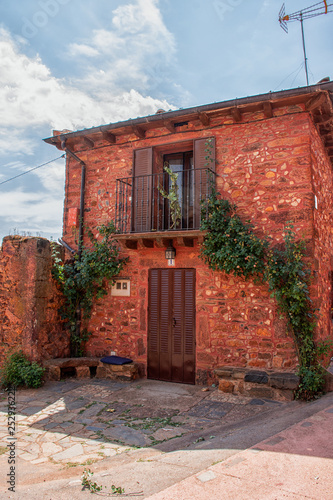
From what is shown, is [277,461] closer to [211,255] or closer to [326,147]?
[211,255]

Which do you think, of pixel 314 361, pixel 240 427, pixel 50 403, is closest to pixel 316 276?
pixel 314 361

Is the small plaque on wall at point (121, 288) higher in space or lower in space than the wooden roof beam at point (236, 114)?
lower

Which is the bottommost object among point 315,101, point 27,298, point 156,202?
point 27,298

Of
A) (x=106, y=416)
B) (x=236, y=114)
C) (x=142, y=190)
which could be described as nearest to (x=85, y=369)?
(x=106, y=416)

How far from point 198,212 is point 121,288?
2264 mm

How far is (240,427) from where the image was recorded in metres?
4.39

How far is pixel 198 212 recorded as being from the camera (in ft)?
22.2

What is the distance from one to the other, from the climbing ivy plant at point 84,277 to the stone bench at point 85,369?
527mm

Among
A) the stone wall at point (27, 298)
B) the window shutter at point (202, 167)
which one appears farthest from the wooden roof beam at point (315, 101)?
the stone wall at point (27, 298)

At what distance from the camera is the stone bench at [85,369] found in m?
6.72

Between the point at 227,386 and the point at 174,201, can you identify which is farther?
the point at 174,201

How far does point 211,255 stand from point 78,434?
3.41m

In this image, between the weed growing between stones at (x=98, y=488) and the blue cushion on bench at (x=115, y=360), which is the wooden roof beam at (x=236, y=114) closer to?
the blue cushion on bench at (x=115, y=360)

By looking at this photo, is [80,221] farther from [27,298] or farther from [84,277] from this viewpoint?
[27,298]
